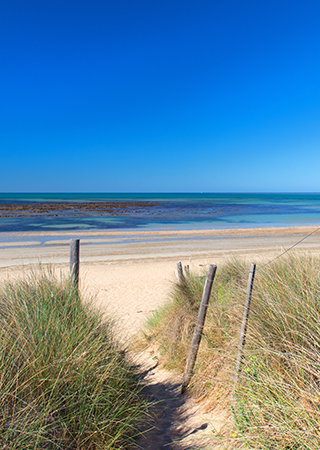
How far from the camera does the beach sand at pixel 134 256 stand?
8.89m

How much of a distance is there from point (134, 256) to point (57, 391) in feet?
43.7

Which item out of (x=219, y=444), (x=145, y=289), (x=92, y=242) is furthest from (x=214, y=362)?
(x=92, y=242)

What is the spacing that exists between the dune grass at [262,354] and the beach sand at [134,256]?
1220 millimetres

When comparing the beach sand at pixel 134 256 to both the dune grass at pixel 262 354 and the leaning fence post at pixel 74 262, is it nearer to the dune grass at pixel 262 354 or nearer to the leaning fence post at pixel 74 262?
the leaning fence post at pixel 74 262

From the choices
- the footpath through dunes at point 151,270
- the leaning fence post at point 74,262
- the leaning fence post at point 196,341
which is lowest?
the footpath through dunes at point 151,270

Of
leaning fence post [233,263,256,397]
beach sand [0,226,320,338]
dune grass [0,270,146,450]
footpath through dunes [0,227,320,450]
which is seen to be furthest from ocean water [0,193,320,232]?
dune grass [0,270,146,450]

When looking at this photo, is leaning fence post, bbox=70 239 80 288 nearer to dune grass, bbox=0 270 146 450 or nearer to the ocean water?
dune grass, bbox=0 270 146 450

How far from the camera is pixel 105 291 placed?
9906mm

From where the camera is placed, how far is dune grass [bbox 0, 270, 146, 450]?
2311 millimetres

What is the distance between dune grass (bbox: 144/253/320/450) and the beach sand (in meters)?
1.22

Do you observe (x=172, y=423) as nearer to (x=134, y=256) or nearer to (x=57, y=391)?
(x=57, y=391)

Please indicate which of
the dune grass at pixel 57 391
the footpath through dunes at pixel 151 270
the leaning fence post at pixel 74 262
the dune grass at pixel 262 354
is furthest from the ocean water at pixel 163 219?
the dune grass at pixel 57 391

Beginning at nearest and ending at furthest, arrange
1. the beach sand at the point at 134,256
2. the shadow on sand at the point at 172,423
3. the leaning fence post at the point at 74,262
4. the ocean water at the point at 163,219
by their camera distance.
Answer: the shadow on sand at the point at 172,423, the leaning fence post at the point at 74,262, the beach sand at the point at 134,256, the ocean water at the point at 163,219

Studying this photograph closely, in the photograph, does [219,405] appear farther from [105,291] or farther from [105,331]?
[105,291]
